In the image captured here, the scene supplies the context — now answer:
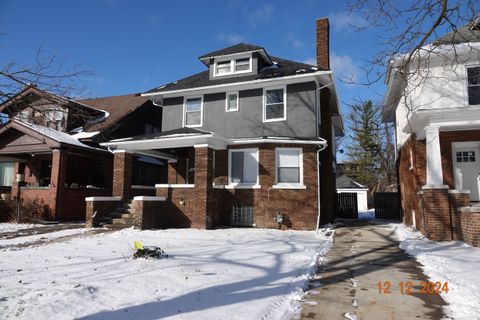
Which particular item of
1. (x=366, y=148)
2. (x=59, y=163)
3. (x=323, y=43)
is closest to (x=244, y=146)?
(x=323, y=43)

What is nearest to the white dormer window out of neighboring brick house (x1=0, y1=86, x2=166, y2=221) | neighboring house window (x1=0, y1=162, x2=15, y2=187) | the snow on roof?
neighboring brick house (x1=0, y1=86, x2=166, y2=221)

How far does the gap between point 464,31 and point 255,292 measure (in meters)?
11.5

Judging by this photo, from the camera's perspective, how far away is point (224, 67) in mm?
16859

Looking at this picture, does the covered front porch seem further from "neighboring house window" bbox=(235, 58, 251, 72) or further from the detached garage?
the detached garage

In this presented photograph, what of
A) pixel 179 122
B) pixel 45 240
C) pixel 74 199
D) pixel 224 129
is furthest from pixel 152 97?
pixel 45 240

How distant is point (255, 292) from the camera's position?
5.29 m

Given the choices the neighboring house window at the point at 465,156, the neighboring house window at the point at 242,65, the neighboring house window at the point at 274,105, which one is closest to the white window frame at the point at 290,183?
the neighboring house window at the point at 274,105

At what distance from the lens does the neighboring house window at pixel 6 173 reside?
1986 centimetres

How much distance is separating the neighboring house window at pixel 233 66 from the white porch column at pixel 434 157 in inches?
333

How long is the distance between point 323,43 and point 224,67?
16.3 feet

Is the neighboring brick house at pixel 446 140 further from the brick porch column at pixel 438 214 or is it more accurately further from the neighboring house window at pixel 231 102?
the neighboring house window at pixel 231 102

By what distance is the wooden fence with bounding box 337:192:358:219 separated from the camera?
20.4m

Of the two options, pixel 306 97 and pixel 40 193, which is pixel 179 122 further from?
pixel 40 193

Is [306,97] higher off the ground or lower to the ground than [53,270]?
higher
